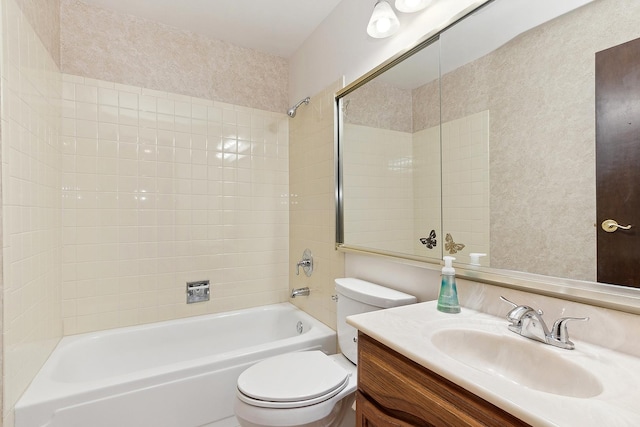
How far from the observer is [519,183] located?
0.96m

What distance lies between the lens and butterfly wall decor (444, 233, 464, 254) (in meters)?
1.16

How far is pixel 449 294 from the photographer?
3.39ft

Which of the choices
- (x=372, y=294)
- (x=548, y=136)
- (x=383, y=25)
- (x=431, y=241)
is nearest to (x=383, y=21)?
(x=383, y=25)

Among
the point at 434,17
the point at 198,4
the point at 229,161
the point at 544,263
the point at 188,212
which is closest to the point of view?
the point at 544,263

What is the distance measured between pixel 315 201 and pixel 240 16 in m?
1.27

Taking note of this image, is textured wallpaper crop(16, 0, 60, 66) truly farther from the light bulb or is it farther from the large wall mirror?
the large wall mirror

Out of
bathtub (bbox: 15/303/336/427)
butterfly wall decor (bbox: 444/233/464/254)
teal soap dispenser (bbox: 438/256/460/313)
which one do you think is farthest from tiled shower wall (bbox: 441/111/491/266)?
bathtub (bbox: 15/303/336/427)

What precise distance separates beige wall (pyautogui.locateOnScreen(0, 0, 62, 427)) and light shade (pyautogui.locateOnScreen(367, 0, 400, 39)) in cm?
140

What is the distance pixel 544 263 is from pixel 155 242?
209 centimetres

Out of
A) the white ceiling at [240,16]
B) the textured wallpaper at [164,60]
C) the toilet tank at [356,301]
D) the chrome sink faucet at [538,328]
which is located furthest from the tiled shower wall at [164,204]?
the chrome sink faucet at [538,328]

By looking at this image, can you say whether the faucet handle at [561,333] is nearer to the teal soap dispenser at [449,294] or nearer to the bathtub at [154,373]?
the teal soap dispenser at [449,294]

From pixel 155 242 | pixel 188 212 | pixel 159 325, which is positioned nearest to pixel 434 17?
pixel 188 212

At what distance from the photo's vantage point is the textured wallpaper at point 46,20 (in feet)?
4.31

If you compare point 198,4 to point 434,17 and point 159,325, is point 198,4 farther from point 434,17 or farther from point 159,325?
point 159,325
